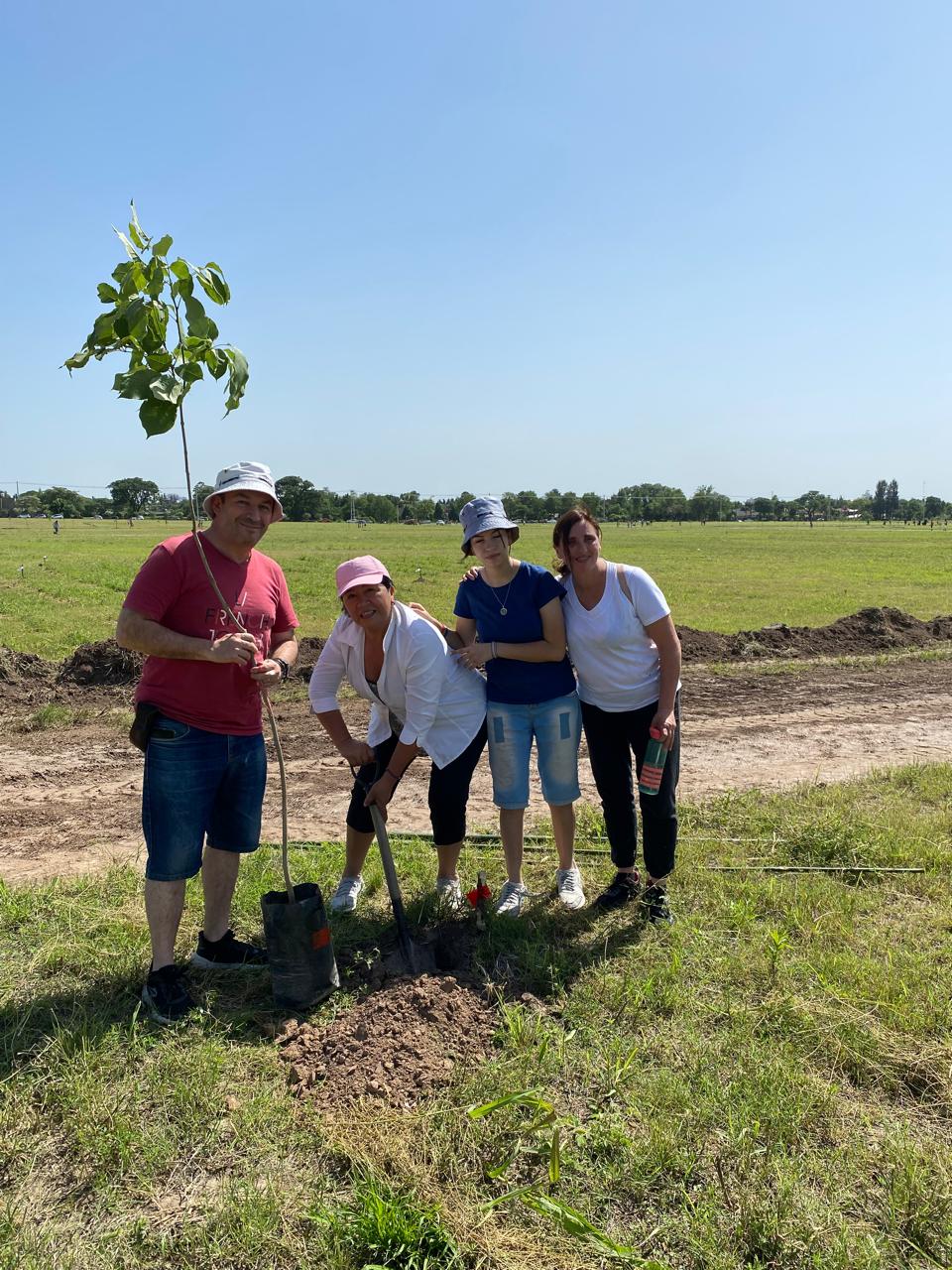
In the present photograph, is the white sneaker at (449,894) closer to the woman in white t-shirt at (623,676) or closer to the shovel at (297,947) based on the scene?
the woman in white t-shirt at (623,676)

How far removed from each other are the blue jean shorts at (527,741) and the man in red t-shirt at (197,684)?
1158 millimetres

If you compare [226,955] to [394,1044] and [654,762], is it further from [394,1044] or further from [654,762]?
[654,762]

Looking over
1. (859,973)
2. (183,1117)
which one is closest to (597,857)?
(859,973)

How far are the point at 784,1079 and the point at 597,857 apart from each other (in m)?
2.22

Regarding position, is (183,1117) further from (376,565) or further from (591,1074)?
(376,565)

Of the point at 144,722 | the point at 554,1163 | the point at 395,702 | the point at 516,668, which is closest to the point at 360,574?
the point at 395,702

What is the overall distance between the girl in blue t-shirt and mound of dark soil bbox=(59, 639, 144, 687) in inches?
262

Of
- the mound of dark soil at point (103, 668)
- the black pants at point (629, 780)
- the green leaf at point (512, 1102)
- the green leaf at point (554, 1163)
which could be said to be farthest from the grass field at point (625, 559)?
the green leaf at point (554, 1163)

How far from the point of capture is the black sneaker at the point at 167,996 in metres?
3.43

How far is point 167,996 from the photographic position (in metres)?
3.46

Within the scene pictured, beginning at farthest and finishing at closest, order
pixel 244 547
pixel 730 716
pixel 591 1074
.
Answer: pixel 730 716 → pixel 244 547 → pixel 591 1074

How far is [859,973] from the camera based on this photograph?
3.77m

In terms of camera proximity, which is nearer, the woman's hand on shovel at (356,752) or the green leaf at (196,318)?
the green leaf at (196,318)

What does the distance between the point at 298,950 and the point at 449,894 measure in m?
1.12
